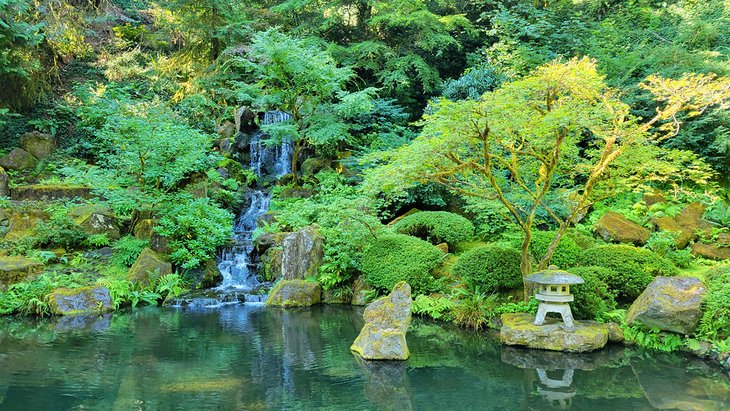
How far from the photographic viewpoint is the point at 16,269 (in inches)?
449

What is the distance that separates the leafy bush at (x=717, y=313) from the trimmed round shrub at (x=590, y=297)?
1509mm

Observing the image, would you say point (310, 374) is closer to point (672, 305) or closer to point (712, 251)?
point (672, 305)

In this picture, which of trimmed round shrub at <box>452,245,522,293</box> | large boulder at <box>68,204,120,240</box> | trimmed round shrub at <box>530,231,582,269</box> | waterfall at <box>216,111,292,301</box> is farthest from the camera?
large boulder at <box>68,204,120,240</box>

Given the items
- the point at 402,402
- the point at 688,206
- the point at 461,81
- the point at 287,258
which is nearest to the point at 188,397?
the point at 402,402

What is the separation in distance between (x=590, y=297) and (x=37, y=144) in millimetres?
19431

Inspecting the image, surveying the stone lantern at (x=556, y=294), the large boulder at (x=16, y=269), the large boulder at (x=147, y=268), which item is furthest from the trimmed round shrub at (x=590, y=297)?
the large boulder at (x=16, y=269)

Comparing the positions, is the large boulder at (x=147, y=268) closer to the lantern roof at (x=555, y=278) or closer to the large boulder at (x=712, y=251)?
the lantern roof at (x=555, y=278)

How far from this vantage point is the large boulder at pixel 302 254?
1255 cm

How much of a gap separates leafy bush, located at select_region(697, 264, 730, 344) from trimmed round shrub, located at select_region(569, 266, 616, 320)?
1509mm

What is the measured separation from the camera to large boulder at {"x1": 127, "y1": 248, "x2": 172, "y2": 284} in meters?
12.2

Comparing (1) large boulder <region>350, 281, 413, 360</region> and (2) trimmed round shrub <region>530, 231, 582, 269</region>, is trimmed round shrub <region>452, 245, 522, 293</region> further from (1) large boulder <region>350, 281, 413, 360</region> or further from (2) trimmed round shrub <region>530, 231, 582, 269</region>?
(1) large boulder <region>350, 281, 413, 360</region>

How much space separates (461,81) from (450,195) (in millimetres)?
4395

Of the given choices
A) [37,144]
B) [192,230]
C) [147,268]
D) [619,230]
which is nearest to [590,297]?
[619,230]

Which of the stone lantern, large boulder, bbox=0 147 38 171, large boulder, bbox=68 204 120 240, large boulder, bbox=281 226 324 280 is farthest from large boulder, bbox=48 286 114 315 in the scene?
the stone lantern
